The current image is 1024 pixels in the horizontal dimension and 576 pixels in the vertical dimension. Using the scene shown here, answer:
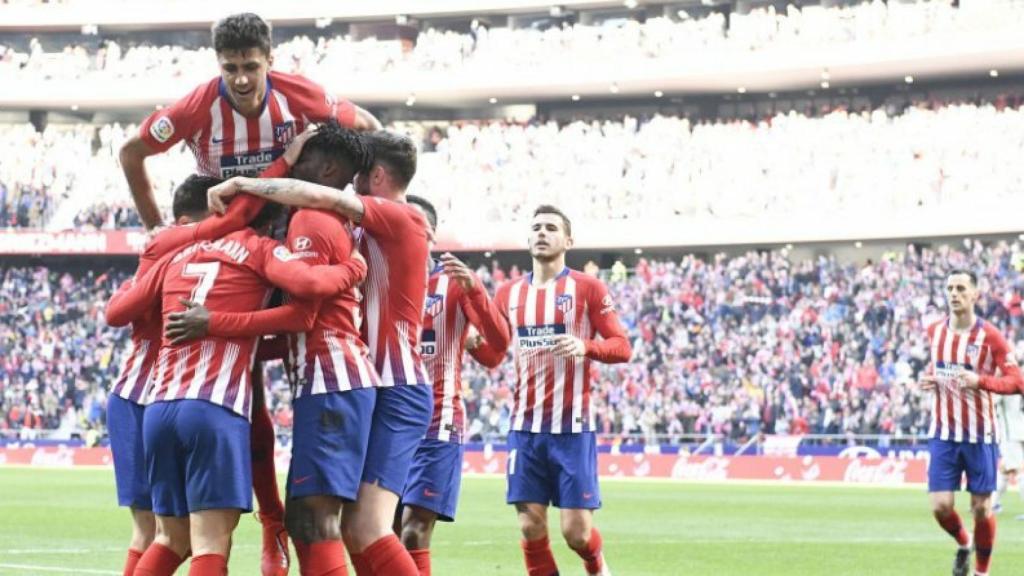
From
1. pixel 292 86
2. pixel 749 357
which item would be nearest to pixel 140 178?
pixel 292 86

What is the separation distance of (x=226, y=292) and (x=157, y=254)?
40.7 inches

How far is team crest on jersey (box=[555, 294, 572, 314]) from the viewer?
38.6 feet

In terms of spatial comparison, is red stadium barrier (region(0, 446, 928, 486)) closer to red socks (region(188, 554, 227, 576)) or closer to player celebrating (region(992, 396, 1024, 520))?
player celebrating (region(992, 396, 1024, 520))

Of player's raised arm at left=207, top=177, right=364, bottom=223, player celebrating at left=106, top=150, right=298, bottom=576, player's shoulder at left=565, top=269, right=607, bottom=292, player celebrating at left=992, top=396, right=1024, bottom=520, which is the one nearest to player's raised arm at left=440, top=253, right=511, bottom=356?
player's shoulder at left=565, top=269, right=607, bottom=292

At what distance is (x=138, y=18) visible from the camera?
54000 mm

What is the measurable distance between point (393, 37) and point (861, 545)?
38.5 meters

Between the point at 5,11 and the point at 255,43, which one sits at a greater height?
the point at 5,11

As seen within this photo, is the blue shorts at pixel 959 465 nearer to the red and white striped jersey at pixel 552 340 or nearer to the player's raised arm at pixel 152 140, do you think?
the red and white striped jersey at pixel 552 340

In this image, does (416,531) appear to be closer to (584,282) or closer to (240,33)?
(584,282)

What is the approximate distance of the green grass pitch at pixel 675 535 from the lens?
14.7 meters

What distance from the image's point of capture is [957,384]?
14.5 metres

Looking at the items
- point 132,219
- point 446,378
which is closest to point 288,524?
point 446,378

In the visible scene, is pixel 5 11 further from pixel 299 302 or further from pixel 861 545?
pixel 299 302

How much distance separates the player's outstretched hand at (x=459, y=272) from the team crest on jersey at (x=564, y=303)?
228 centimetres
